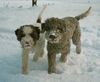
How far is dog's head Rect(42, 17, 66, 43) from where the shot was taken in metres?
5.77

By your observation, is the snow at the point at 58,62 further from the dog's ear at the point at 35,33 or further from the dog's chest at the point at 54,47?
the dog's ear at the point at 35,33

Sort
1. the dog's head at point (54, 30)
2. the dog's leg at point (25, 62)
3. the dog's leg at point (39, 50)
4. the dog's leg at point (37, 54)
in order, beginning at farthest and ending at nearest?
the dog's leg at point (37, 54) → the dog's leg at point (39, 50) → the dog's leg at point (25, 62) → the dog's head at point (54, 30)

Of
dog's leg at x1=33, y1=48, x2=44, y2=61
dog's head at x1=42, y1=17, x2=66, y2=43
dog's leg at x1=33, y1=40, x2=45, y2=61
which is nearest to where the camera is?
dog's head at x1=42, y1=17, x2=66, y2=43

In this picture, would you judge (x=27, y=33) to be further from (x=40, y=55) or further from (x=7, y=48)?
(x=7, y=48)

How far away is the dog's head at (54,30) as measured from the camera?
5773 mm

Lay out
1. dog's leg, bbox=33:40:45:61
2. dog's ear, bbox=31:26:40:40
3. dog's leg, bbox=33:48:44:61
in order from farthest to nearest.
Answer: dog's leg, bbox=33:48:44:61, dog's leg, bbox=33:40:45:61, dog's ear, bbox=31:26:40:40

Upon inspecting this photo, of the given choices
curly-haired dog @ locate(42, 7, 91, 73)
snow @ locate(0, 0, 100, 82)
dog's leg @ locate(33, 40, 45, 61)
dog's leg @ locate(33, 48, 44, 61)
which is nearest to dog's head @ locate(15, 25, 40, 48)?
curly-haired dog @ locate(42, 7, 91, 73)

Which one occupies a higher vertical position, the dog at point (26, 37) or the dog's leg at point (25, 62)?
the dog at point (26, 37)

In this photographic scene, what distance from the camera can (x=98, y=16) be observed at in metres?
12.5

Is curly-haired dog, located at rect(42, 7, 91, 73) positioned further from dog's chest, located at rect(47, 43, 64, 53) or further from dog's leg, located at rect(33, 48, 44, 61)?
dog's leg, located at rect(33, 48, 44, 61)

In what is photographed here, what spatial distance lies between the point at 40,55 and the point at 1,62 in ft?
2.76

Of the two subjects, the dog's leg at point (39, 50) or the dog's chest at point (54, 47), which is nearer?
the dog's chest at point (54, 47)

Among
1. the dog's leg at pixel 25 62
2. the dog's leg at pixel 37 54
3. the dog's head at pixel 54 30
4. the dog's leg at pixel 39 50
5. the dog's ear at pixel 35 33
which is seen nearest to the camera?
the dog's head at pixel 54 30

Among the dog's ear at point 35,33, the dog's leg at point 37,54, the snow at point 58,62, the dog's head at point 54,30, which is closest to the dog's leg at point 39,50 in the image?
the dog's leg at point 37,54
